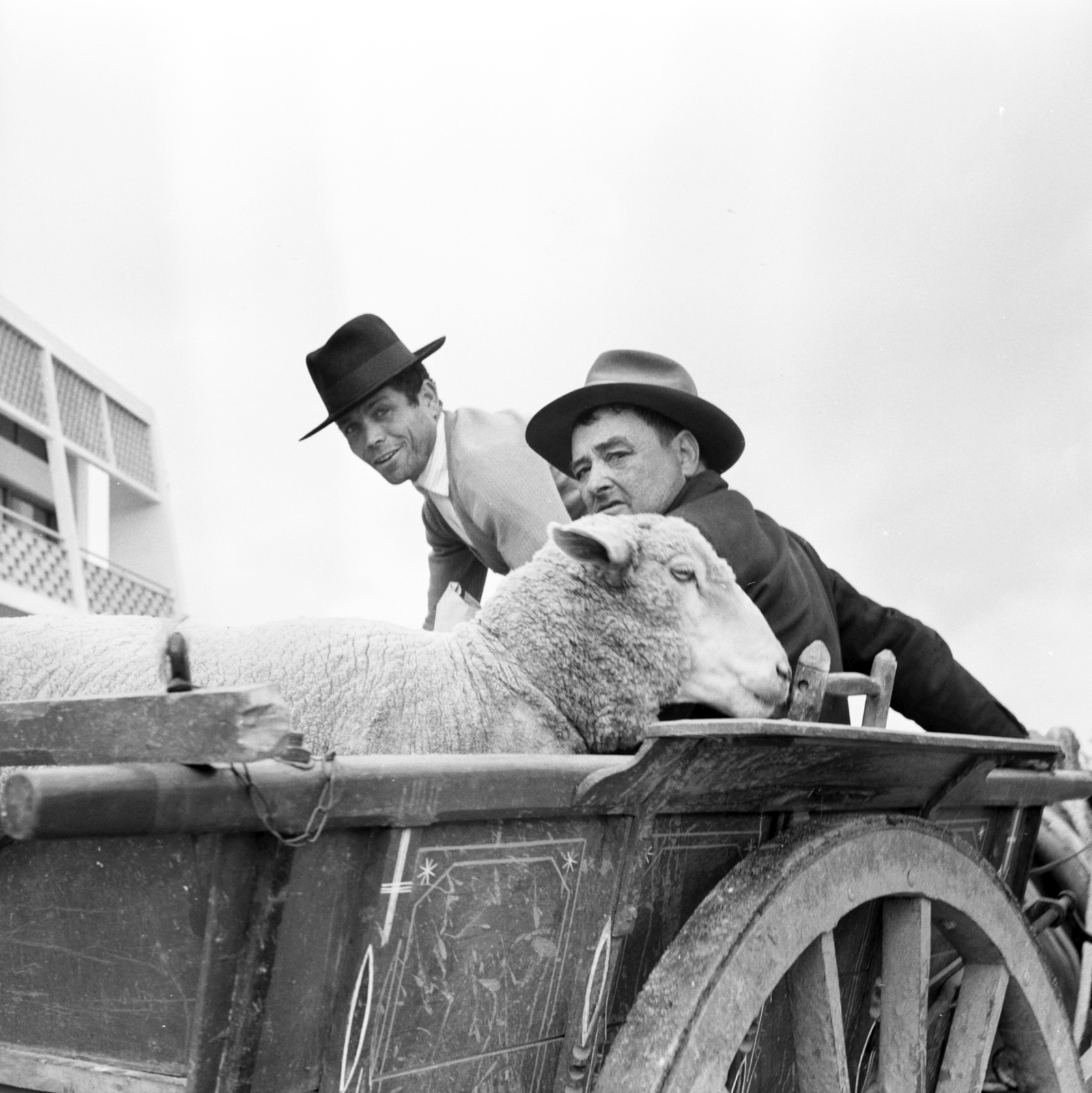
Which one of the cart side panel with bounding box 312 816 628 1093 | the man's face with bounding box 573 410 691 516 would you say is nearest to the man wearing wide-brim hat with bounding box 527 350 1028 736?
the man's face with bounding box 573 410 691 516

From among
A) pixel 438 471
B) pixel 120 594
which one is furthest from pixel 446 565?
pixel 120 594

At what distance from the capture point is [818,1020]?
1730 mm

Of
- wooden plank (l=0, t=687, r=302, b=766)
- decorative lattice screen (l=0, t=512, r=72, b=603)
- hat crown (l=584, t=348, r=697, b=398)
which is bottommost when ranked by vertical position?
wooden plank (l=0, t=687, r=302, b=766)

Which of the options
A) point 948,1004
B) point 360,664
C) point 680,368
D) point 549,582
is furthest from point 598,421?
point 948,1004

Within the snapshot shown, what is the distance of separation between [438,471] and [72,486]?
61.6 ft

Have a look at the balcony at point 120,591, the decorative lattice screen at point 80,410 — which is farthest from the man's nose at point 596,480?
the decorative lattice screen at point 80,410

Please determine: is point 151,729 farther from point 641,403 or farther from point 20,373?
point 20,373

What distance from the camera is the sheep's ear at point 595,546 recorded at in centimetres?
242

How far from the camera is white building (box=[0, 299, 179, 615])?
17641 millimetres

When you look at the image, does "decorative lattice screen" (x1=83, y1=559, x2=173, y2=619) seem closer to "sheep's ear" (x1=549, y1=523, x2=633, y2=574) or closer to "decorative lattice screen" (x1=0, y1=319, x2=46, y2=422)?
"decorative lattice screen" (x1=0, y1=319, x2=46, y2=422)

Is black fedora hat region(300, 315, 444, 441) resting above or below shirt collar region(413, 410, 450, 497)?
above

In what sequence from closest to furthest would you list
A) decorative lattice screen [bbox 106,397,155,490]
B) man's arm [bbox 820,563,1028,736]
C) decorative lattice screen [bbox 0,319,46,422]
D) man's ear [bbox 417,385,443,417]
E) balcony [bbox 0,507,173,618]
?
man's arm [bbox 820,563,1028,736], man's ear [bbox 417,385,443,417], balcony [bbox 0,507,173,618], decorative lattice screen [bbox 0,319,46,422], decorative lattice screen [bbox 106,397,155,490]

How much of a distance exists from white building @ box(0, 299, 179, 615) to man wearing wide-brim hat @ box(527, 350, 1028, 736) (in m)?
14.2

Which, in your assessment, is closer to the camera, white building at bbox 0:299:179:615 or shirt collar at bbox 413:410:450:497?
shirt collar at bbox 413:410:450:497
